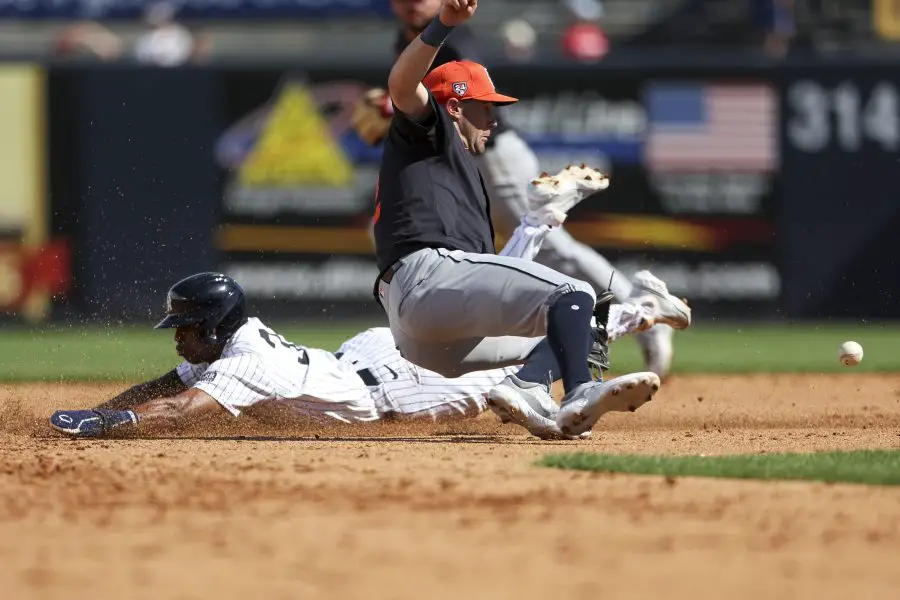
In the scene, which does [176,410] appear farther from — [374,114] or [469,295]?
[374,114]

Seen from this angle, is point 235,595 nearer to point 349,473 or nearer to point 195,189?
point 349,473

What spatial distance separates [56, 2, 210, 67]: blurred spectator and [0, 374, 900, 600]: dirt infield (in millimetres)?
9685

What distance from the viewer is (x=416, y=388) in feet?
18.6

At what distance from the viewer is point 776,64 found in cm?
1269

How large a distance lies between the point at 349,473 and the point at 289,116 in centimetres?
882

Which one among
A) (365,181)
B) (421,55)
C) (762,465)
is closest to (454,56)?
(421,55)

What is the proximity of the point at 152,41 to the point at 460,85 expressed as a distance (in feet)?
33.3

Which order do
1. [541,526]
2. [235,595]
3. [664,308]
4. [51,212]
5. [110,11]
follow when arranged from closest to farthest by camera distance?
[235,595], [541,526], [664,308], [51,212], [110,11]

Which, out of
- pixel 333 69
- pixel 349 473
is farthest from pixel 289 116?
pixel 349 473

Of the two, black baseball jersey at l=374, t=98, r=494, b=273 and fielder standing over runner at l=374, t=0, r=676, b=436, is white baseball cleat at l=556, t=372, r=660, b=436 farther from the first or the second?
black baseball jersey at l=374, t=98, r=494, b=273

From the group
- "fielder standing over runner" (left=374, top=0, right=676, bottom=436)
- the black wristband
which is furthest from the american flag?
the black wristband

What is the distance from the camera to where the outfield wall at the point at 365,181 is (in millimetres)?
12328

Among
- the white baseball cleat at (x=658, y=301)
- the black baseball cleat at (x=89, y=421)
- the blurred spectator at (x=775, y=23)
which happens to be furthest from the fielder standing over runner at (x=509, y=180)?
the blurred spectator at (x=775, y=23)

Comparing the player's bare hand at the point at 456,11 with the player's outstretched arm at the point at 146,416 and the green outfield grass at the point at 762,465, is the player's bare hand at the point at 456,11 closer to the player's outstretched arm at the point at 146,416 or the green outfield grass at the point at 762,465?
the green outfield grass at the point at 762,465
